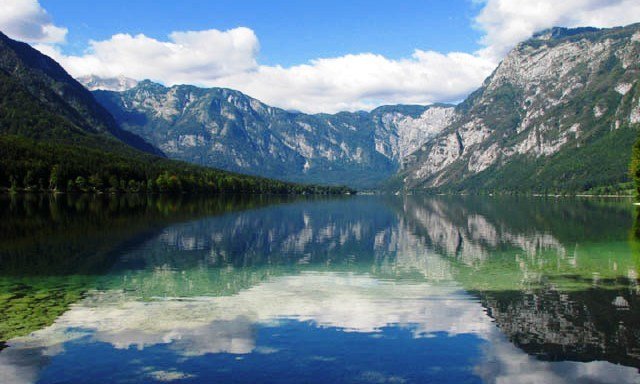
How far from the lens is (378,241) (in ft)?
225

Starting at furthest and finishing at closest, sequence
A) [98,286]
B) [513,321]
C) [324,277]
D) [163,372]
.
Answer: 1. [324,277]
2. [98,286]
3. [513,321]
4. [163,372]

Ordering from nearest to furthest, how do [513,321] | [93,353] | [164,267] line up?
1. [93,353]
2. [513,321]
3. [164,267]

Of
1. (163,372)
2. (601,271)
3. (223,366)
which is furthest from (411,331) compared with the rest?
(601,271)

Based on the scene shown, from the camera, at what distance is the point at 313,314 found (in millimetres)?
28219

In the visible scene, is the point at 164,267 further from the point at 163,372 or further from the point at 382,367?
the point at 382,367

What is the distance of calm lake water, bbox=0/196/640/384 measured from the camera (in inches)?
773

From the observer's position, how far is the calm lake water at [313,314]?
19.6 m

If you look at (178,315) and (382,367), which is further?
(178,315)

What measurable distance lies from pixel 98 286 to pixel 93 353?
48.1ft

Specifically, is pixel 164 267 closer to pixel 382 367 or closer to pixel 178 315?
pixel 178 315

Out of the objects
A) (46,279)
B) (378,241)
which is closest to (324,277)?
(46,279)

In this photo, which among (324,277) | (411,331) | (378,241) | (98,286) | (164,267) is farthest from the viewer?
(378,241)

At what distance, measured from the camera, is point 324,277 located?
39969 mm

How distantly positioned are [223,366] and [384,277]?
22.4 meters
